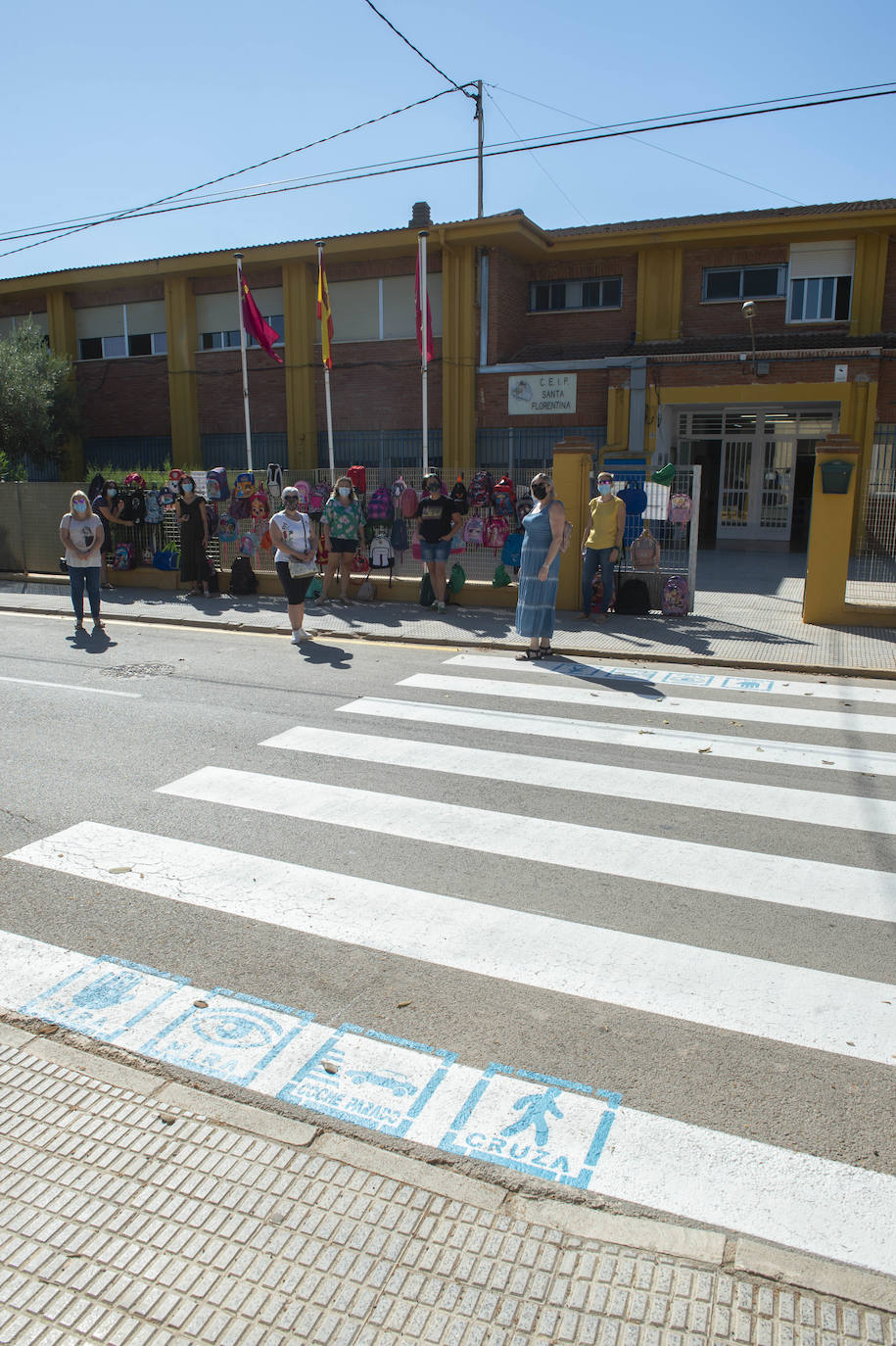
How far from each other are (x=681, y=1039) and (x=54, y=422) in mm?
28559

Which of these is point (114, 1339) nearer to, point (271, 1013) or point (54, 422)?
point (271, 1013)

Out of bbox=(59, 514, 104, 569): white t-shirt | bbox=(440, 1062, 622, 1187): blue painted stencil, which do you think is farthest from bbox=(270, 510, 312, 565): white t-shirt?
bbox=(440, 1062, 622, 1187): blue painted stencil

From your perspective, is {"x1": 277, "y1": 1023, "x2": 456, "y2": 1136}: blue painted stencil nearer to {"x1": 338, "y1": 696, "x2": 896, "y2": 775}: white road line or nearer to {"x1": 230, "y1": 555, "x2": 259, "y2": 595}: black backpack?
{"x1": 338, "y1": 696, "x2": 896, "y2": 775}: white road line

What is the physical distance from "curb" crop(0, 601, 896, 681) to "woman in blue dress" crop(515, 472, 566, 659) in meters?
0.50

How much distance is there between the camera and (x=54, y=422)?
2811 centimetres

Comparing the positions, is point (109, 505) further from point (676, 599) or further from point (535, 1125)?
point (535, 1125)

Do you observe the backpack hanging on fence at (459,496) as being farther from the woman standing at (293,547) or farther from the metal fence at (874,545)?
the metal fence at (874,545)

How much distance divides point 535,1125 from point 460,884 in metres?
1.84

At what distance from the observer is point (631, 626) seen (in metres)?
12.3

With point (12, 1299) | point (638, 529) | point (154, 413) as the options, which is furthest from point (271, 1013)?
point (154, 413)

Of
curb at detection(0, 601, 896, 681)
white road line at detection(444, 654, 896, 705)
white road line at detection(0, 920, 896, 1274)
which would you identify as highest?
curb at detection(0, 601, 896, 681)

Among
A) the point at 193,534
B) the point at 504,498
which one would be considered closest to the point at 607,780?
the point at 504,498

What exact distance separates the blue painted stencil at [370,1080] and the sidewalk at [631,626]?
752cm

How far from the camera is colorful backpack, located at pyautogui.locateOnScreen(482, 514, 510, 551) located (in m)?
13.9
